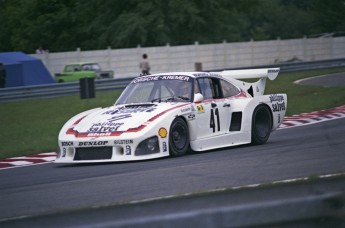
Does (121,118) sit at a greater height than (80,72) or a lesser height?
lesser

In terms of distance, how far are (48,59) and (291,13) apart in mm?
35847

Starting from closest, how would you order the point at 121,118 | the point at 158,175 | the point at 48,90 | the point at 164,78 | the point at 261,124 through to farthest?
the point at 158,175, the point at 121,118, the point at 164,78, the point at 261,124, the point at 48,90

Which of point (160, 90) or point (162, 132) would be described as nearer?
point (162, 132)

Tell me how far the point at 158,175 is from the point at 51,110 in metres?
15.2

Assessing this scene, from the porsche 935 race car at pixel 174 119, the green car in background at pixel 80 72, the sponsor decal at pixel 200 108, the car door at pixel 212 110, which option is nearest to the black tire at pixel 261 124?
the porsche 935 race car at pixel 174 119

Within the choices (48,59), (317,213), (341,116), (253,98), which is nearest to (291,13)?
(48,59)

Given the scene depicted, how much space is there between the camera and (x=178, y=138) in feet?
37.3

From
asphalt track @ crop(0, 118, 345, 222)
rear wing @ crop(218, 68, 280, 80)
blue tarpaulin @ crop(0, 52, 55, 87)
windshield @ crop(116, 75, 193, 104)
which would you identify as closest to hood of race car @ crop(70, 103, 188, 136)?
windshield @ crop(116, 75, 193, 104)

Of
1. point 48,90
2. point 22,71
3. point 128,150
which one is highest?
point 22,71

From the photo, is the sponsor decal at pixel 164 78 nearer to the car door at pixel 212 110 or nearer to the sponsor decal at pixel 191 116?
the car door at pixel 212 110

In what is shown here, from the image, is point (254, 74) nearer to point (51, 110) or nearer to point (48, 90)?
point (51, 110)

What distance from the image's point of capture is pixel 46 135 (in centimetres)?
1706

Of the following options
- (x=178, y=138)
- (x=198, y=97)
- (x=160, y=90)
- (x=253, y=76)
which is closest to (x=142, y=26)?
(x=253, y=76)

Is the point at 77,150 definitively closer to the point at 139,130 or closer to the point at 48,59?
the point at 139,130
